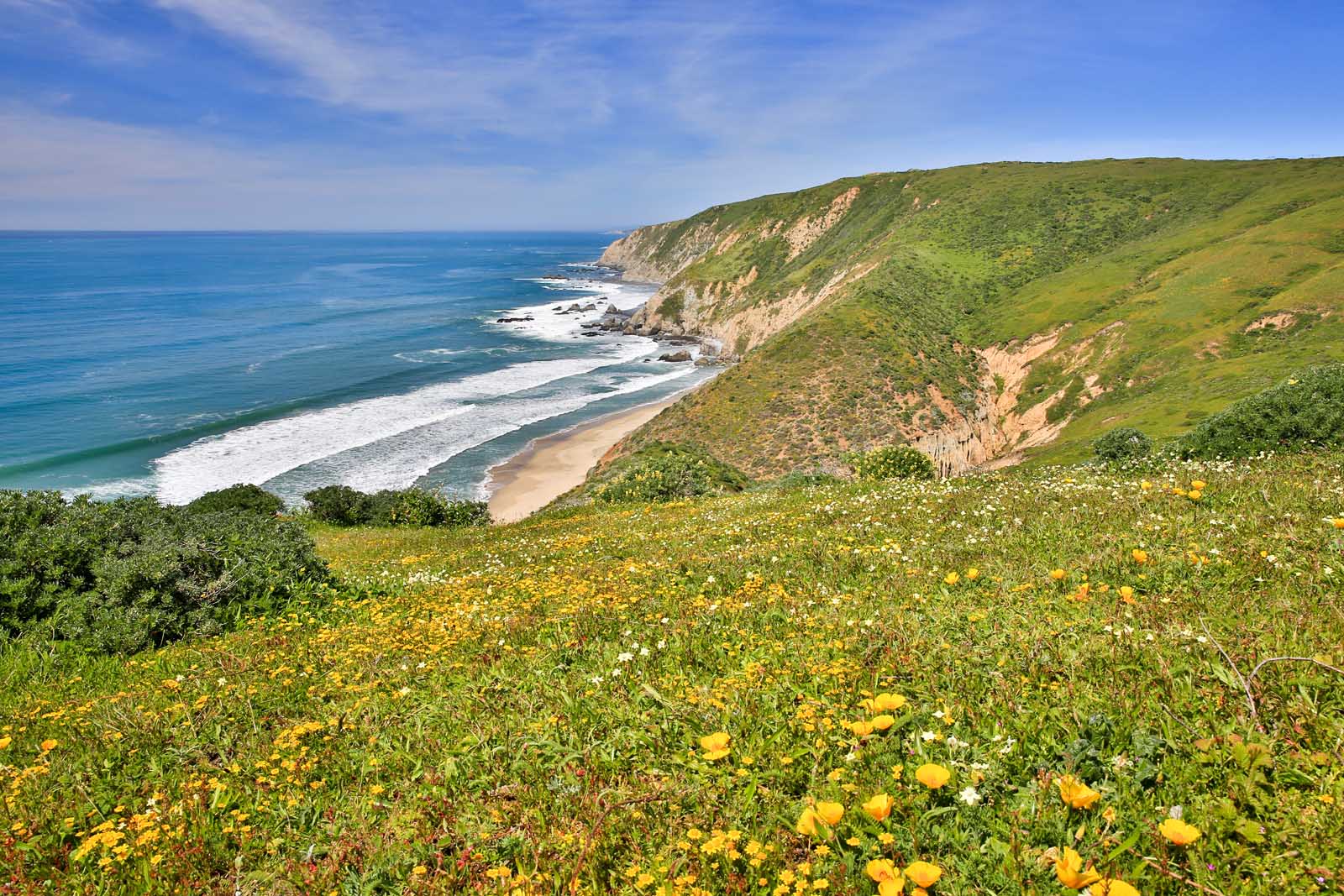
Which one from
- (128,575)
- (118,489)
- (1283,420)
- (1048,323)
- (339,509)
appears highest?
(1048,323)

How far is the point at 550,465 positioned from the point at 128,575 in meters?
39.5

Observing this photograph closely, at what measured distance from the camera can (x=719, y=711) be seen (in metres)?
4.18

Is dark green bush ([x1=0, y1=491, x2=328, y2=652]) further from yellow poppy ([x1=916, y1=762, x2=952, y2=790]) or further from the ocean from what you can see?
the ocean

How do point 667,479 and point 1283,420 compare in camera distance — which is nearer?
point 1283,420

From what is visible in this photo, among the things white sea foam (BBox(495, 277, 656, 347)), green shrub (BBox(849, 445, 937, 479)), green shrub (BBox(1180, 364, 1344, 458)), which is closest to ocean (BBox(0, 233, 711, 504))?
white sea foam (BBox(495, 277, 656, 347))

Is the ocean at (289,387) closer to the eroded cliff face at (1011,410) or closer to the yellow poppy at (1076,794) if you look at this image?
the eroded cliff face at (1011,410)

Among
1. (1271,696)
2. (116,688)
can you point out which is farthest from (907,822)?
(116,688)

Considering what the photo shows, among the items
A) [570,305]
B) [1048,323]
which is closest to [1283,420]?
[1048,323]

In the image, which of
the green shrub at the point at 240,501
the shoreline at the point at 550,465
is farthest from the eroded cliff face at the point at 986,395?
the green shrub at the point at 240,501

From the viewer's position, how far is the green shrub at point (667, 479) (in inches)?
958

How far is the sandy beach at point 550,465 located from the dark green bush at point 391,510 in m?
6.13

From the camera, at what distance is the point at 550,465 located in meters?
48.4

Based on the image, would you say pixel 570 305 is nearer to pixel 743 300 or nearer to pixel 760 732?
pixel 743 300

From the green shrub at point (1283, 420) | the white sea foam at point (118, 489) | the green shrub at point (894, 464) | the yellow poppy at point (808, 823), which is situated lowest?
the white sea foam at point (118, 489)
